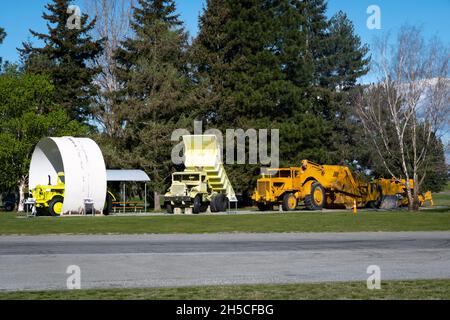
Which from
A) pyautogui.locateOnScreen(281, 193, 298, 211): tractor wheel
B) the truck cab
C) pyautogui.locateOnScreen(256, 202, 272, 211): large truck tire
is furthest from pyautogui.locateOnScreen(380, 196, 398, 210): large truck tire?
the truck cab

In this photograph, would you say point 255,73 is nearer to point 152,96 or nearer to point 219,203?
point 152,96

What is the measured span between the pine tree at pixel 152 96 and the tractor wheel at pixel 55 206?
495 inches

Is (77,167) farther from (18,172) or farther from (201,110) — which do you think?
(201,110)

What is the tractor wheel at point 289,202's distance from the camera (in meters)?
49.3

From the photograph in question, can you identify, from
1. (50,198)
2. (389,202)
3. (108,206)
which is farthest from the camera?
(389,202)

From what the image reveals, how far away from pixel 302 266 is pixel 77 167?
28.0 metres

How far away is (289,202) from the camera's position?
49312 millimetres

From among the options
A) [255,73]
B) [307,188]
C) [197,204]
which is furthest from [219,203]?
[255,73]

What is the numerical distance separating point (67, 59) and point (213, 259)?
52.1m

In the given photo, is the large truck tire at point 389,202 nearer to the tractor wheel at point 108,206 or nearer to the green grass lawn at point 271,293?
the tractor wheel at point 108,206

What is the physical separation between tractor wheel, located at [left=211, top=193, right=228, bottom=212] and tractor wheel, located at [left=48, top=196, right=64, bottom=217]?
9935 millimetres
